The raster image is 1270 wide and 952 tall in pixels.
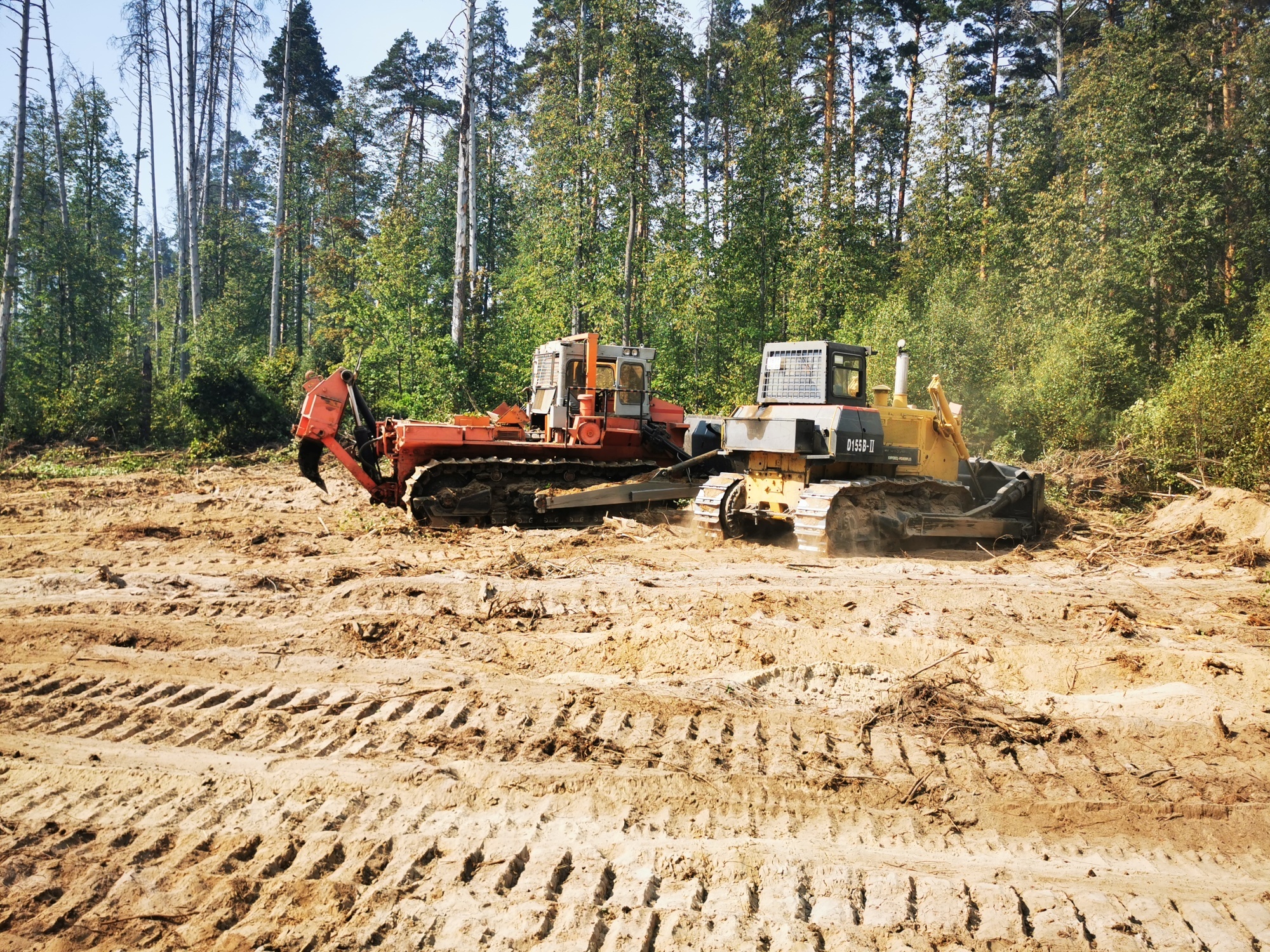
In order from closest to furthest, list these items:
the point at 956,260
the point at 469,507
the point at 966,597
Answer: the point at 966,597 < the point at 469,507 < the point at 956,260

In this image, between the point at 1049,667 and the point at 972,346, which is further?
the point at 972,346

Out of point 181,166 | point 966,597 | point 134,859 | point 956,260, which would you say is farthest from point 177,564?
point 181,166

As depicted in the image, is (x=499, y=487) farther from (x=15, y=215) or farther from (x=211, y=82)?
(x=211, y=82)

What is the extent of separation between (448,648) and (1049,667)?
4464 mm

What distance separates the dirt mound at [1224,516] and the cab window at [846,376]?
4.97 m

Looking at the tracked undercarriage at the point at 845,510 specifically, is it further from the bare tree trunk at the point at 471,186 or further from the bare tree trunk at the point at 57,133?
the bare tree trunk at the point at 57,133

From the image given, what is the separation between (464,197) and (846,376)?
12757 millimetres

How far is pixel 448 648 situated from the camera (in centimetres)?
628

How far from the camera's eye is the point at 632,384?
13.8 metres

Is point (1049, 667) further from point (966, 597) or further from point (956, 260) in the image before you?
point (956, 260)

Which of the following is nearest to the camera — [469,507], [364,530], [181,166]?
[364,530]

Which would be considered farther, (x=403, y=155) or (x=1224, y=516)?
(x=403, y=155)

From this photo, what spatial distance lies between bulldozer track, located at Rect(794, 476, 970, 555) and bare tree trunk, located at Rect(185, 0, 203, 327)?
23929 millimetres

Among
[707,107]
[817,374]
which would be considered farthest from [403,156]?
[817,374]
